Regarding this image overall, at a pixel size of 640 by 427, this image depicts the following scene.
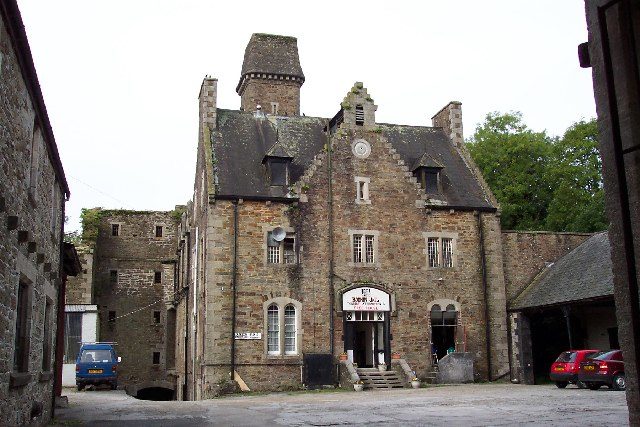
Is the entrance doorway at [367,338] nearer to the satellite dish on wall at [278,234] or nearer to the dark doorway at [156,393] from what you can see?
the satellite dish on wall at [278,234]

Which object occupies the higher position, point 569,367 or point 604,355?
point 604,355

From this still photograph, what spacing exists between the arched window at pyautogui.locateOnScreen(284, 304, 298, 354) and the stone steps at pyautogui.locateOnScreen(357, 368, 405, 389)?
2840 millimetres

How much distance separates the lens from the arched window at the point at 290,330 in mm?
28422

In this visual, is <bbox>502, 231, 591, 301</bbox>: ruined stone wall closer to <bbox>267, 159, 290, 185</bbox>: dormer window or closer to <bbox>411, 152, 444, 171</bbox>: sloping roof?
<bbox>411, 152, 444, 171</bbox>: sloping roof

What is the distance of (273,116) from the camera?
33.7 metres

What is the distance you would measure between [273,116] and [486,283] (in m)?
12.4

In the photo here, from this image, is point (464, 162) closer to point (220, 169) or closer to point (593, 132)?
point (220, 169)

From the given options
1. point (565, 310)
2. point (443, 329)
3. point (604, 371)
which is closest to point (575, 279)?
point (565, 310)

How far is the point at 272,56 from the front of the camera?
41250 millimetres

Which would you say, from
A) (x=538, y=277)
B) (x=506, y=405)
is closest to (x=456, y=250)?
(x=538, y=277)

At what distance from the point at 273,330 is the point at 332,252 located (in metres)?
4.06

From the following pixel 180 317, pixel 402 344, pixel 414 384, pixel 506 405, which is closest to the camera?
pixel 506 405

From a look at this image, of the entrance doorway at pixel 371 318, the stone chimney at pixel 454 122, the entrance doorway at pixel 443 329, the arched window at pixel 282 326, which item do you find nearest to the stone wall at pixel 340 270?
the arched window at pixel 282 326

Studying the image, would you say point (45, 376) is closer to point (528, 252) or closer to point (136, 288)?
point (528, 252)
